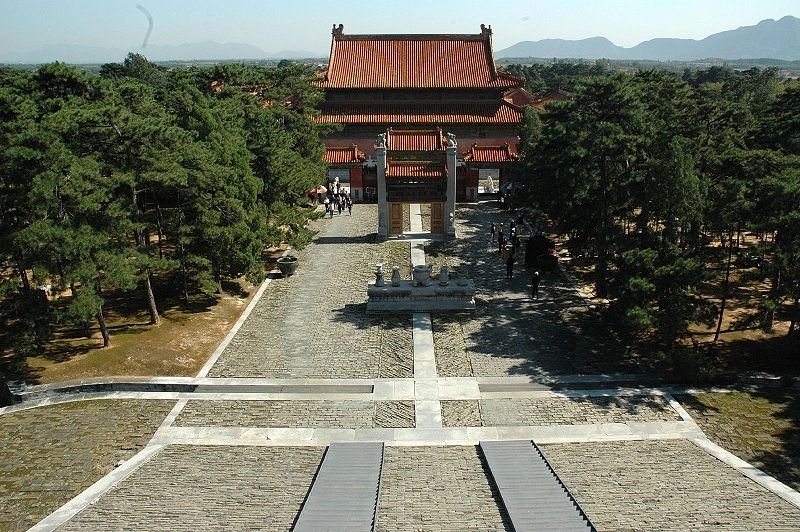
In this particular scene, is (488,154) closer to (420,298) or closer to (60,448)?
(420,298)

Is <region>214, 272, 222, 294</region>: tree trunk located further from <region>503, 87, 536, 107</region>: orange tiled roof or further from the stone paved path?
<region>503, 87, 536, 107</region>: orange tiled roof

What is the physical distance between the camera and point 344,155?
44.1 meters

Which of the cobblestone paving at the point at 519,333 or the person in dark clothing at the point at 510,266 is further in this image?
the person in dark clothing at the point at 510,266

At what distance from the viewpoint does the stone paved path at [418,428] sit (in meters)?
12.8

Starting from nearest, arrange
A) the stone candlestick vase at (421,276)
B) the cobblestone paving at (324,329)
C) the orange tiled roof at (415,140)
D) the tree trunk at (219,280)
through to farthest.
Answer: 1. the cobblestone paving at (324,329)
2. the stone candlestick vase at (421,276)
3. the tree trunk at (219,280)
4. the orange tiled roof at (415,140)

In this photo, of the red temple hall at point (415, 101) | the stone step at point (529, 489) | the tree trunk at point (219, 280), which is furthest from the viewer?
the red temple hall at point (415, 101)

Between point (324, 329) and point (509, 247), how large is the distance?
13.6 meters

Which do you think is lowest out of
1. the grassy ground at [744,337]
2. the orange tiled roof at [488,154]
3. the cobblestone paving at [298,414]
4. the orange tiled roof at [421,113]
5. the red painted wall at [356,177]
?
the cobblestone paving at [298,414]

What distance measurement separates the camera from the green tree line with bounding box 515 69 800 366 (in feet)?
61.0

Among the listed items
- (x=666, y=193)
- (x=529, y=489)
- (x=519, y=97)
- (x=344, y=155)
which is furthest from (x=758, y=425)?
(x=519, y=97)

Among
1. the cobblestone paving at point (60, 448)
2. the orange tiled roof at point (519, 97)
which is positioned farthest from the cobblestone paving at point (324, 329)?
the orange tiled roof at point (519, 97)

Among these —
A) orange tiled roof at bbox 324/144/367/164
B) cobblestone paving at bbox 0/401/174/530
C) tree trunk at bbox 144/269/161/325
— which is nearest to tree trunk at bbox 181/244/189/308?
tree trunk at bbox 144/269/161/325

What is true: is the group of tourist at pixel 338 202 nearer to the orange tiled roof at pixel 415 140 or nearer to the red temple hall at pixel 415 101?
the red temple hall at pixel 415 101

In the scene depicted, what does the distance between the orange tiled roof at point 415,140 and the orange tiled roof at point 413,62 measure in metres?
11.5
